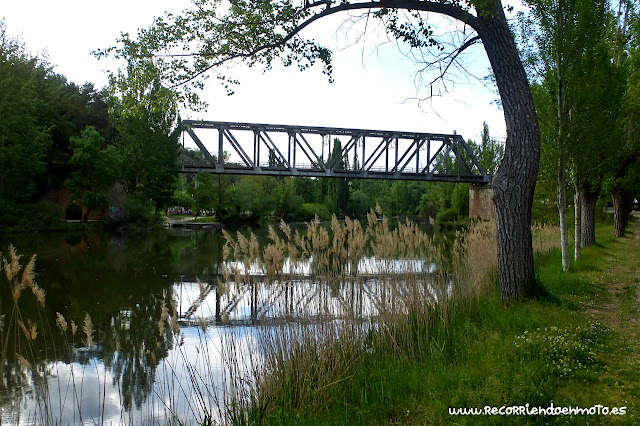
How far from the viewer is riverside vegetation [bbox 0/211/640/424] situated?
3420 mm

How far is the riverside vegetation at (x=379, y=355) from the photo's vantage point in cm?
342

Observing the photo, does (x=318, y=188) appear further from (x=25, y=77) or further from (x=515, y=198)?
(x=515, y=198)

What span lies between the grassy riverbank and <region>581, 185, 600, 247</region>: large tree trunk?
8213 millimetres

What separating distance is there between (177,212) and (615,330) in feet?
189

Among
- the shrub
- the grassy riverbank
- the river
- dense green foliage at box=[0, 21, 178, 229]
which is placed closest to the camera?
the grassy riverbank

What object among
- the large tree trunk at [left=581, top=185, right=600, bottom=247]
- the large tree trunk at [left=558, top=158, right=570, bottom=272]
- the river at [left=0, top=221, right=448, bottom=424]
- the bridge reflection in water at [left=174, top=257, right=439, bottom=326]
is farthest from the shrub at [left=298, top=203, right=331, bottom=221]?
the bridge reflection in water at [left=174, top=257, right=439, bottom=326]

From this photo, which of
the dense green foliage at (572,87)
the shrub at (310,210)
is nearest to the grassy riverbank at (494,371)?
the dense green foliage at (572,87)

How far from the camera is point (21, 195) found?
26.0m

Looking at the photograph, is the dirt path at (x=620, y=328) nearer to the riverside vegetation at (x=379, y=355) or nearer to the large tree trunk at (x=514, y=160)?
the riverside vegetation at (x=379, y=355)

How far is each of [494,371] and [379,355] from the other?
1.10 meters

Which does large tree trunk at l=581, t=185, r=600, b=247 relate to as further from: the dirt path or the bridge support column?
the bridge support column

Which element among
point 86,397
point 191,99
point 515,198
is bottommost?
point 86,397

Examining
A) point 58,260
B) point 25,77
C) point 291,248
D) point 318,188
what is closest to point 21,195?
point 25,77

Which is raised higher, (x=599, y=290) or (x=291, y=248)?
(x=291, y=248)
